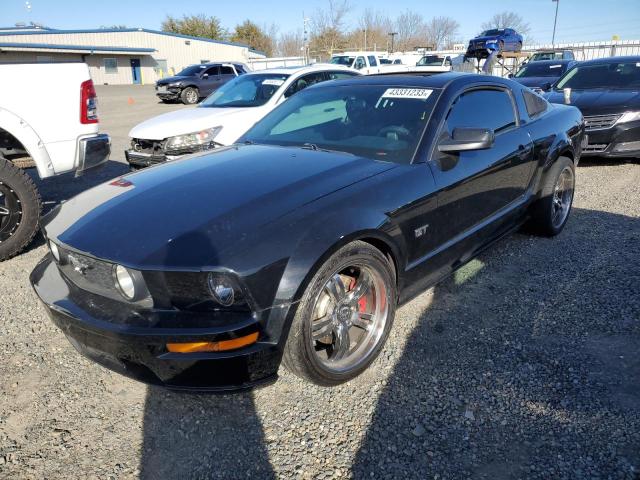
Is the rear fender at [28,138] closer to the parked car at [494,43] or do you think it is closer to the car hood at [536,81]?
the car hood at [536,81]

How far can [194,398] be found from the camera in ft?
8.34

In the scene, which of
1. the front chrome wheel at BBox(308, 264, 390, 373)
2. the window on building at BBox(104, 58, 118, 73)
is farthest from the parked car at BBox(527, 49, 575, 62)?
the window on building at BBox(104, 58, 118, 73)

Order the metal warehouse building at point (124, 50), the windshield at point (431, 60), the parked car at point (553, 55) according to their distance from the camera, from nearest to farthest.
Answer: the parked car at point (553, 55), the windshield at point (431, 60), the metal warehouse building at point (124, 50)

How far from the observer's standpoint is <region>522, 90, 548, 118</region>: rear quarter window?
417 centimetres

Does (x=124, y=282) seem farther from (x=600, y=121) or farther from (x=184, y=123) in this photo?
(x=600, y=121)

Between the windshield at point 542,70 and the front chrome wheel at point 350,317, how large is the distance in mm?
12337


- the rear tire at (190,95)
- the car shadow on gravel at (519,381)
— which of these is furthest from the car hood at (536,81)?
the rear tire at (190,95)

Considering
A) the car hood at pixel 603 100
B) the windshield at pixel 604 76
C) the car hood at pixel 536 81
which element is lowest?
the car hood at pixel 603 100

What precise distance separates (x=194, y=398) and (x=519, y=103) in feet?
11.1

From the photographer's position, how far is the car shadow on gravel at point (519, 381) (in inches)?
Result: 82.7

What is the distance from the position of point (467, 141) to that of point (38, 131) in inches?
149

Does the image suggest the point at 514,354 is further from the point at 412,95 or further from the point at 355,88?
the point at 355,88

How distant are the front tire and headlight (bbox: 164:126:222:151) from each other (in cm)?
409

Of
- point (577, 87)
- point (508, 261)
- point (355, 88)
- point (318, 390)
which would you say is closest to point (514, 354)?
point (318, 390)
